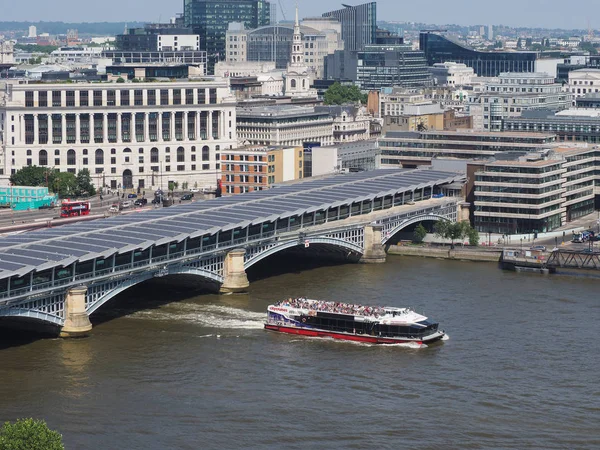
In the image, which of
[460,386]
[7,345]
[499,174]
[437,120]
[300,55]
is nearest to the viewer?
[460,386]

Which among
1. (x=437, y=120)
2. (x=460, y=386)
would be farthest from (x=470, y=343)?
(x=437, y=120)

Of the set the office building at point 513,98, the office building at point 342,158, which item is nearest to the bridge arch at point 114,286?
the office building at point 342,158

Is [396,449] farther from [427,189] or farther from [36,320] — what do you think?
[427,189]

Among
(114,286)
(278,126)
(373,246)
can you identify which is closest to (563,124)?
(278,126)

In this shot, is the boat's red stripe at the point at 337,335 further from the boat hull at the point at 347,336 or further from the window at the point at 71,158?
the window at the point at 71,158

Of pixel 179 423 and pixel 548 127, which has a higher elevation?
pixel 548 127

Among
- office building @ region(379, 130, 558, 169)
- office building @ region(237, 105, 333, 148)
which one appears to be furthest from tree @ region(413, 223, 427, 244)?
office building @ region(237, 105, 333, 148)
